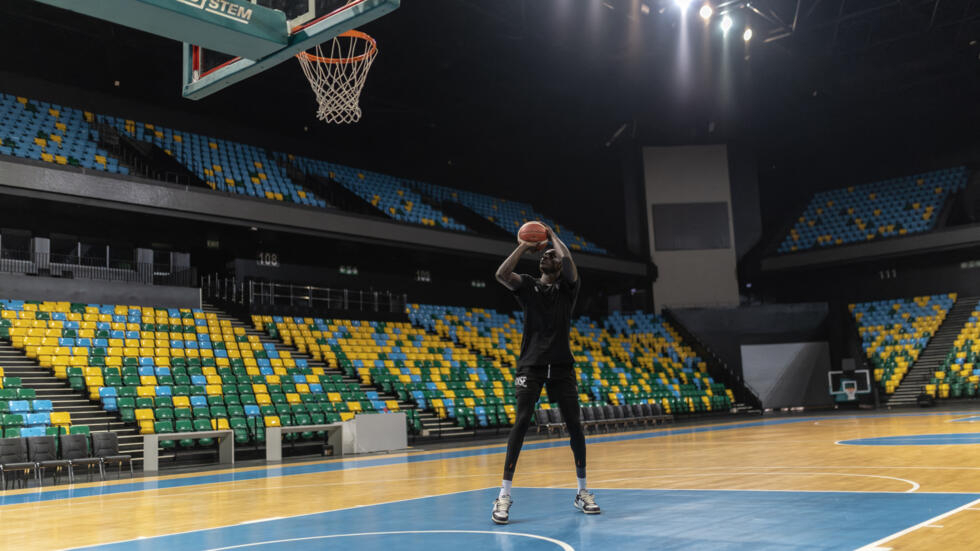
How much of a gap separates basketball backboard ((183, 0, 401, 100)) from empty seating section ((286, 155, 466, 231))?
17.9m

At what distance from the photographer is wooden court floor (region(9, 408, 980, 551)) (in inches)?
190

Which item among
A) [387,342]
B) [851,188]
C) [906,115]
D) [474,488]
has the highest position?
[906,115]

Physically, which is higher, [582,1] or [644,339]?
[582,1]

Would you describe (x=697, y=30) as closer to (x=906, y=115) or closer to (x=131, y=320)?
(x=906, y=115)

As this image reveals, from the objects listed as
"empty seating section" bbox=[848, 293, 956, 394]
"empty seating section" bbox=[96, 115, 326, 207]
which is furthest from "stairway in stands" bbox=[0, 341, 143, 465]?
"empty seating section" bbox=[848, 293, 956, 394]

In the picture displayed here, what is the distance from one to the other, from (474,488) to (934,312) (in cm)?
2801

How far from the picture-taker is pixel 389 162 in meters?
31.7

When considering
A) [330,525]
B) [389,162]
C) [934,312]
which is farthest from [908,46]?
[330,525]

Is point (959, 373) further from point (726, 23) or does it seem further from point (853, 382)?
point (726, 23)

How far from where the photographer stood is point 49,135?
67.8 ft

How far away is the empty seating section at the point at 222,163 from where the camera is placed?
910 inches

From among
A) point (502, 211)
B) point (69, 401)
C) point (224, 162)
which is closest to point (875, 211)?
point (502, 211)

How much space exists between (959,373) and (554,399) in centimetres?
2552

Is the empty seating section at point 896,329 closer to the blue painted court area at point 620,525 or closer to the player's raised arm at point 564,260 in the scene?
the blue painted court area at point 620,525
